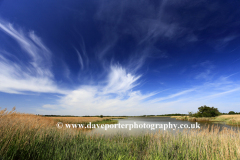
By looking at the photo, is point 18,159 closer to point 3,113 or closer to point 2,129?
point 2,129

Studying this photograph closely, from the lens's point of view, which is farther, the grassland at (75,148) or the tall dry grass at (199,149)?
the tall dry grass at (199,149)

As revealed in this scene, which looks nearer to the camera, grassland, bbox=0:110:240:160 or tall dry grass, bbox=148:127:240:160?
grassland, bbox=0:110:240:160

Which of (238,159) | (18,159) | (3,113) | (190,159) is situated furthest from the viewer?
(3,113)

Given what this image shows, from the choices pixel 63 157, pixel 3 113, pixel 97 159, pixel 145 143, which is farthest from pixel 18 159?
pixel 145 143

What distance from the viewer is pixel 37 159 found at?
350 centimetres

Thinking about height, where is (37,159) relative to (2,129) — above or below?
below

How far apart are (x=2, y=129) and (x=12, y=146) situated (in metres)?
0.95

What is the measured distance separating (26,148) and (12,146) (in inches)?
18.5

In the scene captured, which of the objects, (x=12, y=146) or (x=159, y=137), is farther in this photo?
(x=159, y=137)

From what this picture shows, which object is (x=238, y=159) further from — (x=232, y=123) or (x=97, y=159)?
(x=232, y=123)

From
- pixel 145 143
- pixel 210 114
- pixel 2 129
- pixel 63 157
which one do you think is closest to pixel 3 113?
pixel 2 129

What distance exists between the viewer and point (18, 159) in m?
3.12

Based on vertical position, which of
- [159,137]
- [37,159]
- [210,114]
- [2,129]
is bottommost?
[210,114]

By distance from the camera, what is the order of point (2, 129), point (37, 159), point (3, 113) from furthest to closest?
point (3, 113)
point (2, 129)
point (37, 159)
